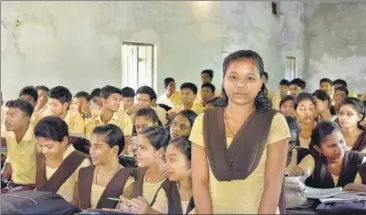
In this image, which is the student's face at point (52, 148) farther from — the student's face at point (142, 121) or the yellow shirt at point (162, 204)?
the student's face at point (142, 121)

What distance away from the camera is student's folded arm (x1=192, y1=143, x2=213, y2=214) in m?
1.51


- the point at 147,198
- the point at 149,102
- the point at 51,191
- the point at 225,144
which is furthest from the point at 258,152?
the point at 149,102

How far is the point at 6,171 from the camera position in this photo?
8.87ft

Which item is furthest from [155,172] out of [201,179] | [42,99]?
[42,99]

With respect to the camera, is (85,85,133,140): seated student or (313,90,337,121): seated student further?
(313,90,337,121): seated student

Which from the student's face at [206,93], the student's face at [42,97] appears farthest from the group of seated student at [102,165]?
the student's face at [206,93]

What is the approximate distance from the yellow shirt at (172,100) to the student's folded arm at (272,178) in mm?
4650

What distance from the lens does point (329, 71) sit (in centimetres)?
375

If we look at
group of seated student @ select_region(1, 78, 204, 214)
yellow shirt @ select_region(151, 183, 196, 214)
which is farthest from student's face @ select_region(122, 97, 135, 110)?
yellow shirt @ select_region(151, 183, 196, 214)

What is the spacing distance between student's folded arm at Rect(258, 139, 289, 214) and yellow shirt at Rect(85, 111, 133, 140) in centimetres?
193

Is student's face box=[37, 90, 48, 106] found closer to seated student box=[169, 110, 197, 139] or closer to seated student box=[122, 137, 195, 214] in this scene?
seated student box=[169, 110, 197, 139]

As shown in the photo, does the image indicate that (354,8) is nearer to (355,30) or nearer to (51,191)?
(355,30)

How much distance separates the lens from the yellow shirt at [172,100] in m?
6.21

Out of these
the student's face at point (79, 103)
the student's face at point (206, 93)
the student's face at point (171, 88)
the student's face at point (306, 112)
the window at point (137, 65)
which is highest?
the window at point (137, 65)
